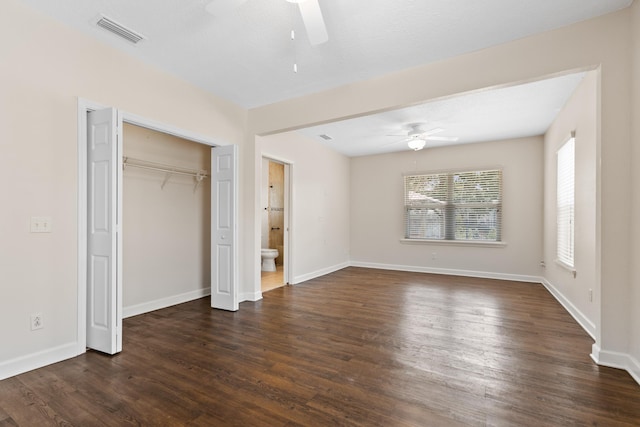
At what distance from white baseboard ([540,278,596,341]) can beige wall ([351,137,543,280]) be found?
93 centimetres

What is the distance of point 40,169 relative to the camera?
2.46m

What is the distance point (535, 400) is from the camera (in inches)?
77.3

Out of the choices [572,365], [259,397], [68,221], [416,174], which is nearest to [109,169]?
[68,221]

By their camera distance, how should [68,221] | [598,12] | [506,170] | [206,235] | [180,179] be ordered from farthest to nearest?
[506,170], [206,235], [180,179], [68,221], [598,12]

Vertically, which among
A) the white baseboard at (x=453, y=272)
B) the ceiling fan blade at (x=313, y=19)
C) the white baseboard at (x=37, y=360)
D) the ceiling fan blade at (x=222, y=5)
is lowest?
the white baseboard at (x=453, y=272)

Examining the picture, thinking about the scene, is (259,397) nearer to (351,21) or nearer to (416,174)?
(351,21)

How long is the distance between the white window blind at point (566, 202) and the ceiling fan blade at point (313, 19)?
3.58 meters

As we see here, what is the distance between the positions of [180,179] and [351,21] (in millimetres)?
3070

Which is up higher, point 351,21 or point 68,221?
point 351,21

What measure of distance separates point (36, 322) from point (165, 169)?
2.14 meters

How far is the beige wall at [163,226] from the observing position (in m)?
3.71

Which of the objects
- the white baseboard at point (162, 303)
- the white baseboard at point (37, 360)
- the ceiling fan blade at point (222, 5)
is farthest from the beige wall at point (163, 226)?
the ceiling fan blade at point (222, 5)

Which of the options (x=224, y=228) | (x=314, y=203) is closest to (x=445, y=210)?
(x=314, y=203)

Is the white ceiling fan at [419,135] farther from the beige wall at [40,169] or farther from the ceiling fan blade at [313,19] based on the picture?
the beige wall at [40,169]
